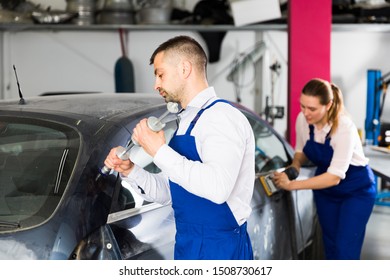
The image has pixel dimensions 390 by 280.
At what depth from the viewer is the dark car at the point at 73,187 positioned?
166 centimetres

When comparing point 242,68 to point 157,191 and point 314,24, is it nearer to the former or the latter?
point 314,24

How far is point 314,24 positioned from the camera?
4.43 meters

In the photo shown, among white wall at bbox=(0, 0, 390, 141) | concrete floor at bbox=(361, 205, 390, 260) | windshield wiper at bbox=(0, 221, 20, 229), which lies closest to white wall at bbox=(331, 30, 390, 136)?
white wall at bbox=(0, 0, 390, 141)

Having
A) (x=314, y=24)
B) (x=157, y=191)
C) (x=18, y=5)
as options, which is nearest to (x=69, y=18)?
(x=18, y=5)

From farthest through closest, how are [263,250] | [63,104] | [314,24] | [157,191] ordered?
[314,24], [263,250], [63,104], [157,191]

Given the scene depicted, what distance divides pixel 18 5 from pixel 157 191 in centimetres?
525

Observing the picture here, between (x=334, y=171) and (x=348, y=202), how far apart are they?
0.25 metres

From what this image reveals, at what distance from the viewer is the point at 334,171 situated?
→ 2.80m

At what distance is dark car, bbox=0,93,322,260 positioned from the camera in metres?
1.66

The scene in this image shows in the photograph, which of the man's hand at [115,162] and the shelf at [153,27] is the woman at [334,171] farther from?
the shelf at [153,27]

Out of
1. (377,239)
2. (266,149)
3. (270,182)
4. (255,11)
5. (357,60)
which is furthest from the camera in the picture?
(357,60)

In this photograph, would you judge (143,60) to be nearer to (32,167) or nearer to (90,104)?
(90,104)

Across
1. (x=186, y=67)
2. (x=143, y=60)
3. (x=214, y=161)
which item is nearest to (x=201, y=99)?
(x=186, y=67)

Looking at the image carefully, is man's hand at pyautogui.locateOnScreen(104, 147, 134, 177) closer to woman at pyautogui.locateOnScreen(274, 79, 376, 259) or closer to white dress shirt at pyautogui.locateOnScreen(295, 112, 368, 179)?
woman at pyautogui.locateOnScreen(274, 79, 376, 259)
